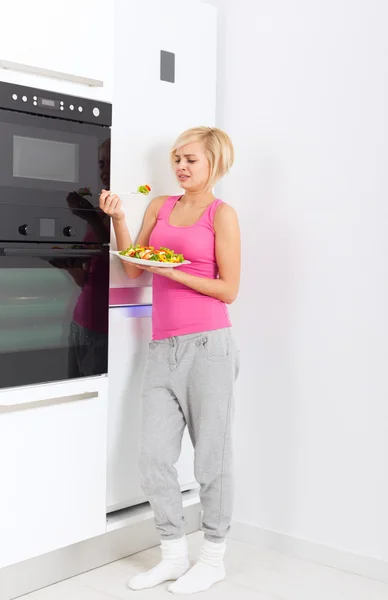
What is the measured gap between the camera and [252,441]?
307cm

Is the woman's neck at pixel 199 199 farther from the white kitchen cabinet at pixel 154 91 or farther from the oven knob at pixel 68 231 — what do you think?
the oven knob at pixel 68 231

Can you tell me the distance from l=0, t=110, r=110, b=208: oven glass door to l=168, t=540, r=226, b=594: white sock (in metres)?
1.24

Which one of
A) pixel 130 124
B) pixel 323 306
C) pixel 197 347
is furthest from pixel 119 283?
pixel 323 306

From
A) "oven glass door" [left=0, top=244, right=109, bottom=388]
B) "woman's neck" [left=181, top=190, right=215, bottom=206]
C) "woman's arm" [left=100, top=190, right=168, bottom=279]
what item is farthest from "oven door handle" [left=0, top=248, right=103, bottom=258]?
"woman's neck" [left=181, top=190, right=215, bottom=206]

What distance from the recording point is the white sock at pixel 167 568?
8.45 feet

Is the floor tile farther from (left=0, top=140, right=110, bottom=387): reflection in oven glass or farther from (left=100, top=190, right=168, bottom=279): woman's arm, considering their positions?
(left=100, top=190, right=168, bottom=279): woman's arm

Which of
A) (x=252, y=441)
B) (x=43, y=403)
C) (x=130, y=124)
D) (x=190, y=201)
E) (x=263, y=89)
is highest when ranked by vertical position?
(x=263, y=89)

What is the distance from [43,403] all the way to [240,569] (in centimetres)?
98

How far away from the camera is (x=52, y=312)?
244 centimetres

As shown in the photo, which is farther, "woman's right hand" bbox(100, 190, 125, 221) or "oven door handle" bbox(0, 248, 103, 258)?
"woman's right hand" bbox(100, 190, 125, 221)

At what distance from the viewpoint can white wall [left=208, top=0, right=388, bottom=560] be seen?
2.70 meters

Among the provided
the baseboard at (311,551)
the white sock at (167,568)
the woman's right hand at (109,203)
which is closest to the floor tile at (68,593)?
the white sock at (167,568)

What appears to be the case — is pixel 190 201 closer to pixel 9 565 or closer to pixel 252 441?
pixel 252 441

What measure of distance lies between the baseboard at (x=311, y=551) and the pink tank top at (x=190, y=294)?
91cm
